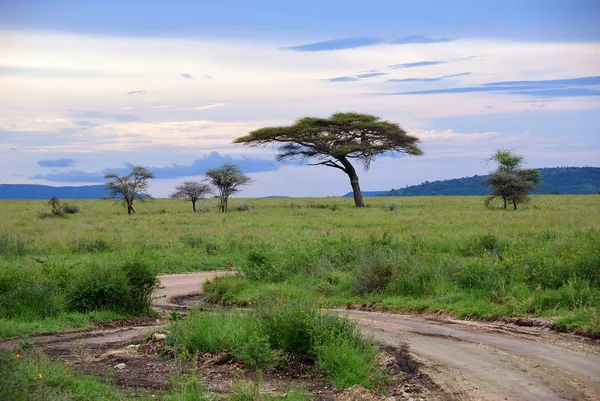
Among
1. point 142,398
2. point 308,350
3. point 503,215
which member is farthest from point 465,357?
point 503,215

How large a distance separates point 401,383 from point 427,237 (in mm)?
14533

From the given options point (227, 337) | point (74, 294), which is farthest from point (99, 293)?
point (227, 337)

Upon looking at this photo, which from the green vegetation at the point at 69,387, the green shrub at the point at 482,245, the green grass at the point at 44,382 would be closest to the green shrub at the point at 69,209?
the green shrub at the point at 482,245

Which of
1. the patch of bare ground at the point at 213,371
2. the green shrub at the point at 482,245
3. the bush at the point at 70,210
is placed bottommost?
the patch of bare ground at the point at 213,371

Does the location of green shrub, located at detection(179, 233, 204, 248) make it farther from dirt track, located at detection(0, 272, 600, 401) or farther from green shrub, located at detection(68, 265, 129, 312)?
dirt track, located at detection(0, 272, 600, 401)

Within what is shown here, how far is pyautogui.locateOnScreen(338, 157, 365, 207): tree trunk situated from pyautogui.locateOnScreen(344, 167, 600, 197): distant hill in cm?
5664

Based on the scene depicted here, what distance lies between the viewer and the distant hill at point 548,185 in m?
111

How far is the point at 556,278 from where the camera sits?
13617 mm

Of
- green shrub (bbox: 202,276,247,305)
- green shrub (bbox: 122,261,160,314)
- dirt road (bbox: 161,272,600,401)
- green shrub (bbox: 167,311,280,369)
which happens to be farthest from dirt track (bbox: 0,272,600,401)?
green shrub (bbox: 202,276,247,305)

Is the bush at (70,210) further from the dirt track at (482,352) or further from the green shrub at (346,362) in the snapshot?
the green shrub at (346,362)

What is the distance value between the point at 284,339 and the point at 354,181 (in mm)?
45025

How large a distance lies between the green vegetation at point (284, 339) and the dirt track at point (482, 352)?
101 centimetres

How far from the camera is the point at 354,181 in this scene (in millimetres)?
54312

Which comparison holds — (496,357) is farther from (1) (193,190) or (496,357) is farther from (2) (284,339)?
(1) (193,190)
